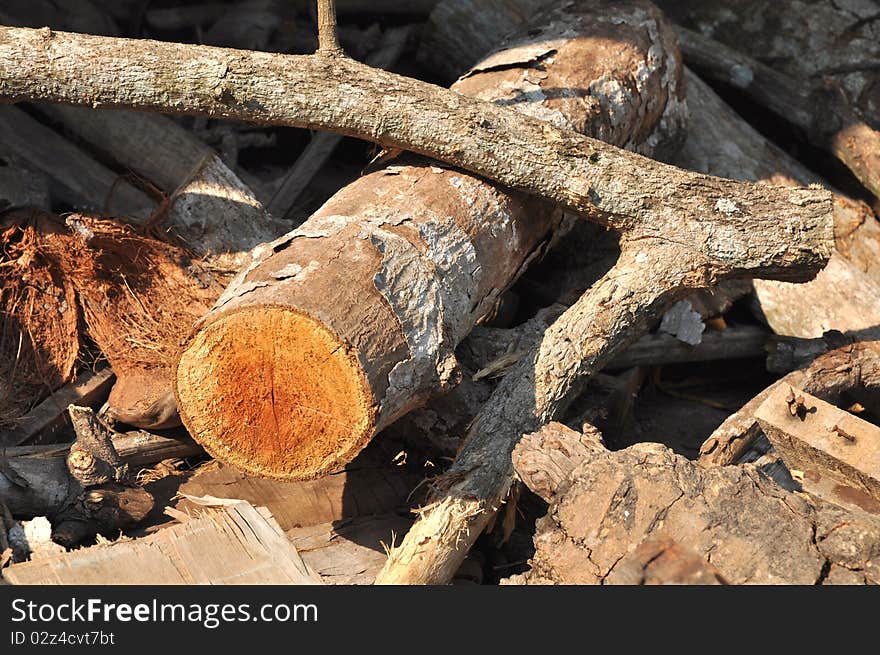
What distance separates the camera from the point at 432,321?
9.75 feet

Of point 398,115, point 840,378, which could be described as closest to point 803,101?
point 840,378

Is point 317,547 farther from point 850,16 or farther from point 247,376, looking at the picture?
point 850,16

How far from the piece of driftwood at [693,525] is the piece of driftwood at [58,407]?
6.11 feet

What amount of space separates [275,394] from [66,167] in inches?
82.8

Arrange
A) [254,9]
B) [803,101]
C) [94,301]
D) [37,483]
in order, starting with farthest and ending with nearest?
1. [254,9]
2. [803,101]
3. [94,301]
4. [37,483]

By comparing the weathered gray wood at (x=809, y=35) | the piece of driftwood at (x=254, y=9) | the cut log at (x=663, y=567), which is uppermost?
the piece of driftwood at (x=254, y=9)

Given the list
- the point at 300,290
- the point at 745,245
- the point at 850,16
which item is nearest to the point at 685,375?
the point at 745,245

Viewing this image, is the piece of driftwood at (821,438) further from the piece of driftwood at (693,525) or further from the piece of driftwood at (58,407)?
the piece of driftwood at (58,407)

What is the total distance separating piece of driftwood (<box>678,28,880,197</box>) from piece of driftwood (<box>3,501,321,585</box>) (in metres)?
3.39

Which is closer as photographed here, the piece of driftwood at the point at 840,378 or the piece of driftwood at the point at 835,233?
the piece of driftwood at the point at 840,378

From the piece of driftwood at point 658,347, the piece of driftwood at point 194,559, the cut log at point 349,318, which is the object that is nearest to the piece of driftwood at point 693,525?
the cut log at point 349,318

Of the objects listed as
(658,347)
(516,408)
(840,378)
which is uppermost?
(516,408)

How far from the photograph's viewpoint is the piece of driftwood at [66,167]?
4.22m

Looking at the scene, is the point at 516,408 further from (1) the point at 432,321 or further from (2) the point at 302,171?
(2) the point at 302,171
